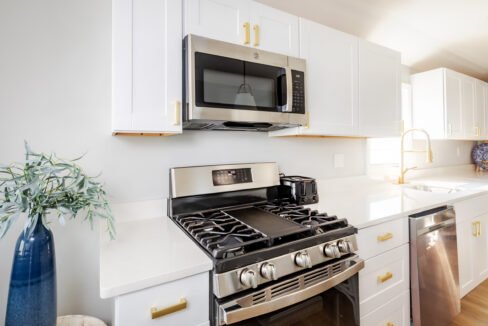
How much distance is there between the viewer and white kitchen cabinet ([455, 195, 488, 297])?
190cm

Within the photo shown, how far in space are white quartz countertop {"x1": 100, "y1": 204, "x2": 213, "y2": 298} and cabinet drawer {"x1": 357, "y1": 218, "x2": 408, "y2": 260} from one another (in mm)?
836

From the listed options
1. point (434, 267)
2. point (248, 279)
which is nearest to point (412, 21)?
point (434, 267)

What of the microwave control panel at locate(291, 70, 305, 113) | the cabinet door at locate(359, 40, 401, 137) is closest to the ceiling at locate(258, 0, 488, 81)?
the cabinet door at locate(359, 40, 401, 137)

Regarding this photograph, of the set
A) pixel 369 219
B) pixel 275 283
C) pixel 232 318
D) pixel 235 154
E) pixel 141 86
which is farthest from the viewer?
pixel 235 154

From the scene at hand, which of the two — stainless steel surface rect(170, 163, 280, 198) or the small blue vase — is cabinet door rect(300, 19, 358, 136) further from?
the small blue vase

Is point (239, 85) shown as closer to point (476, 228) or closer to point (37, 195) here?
point (37, 195)

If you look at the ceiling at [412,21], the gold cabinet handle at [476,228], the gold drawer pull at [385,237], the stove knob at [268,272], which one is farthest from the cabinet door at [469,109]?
the stove knob at [268,272]

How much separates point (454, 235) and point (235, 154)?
157 cm

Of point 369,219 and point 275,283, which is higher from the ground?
point 369,219

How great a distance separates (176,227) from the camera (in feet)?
3.88

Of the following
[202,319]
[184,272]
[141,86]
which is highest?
[141,86]

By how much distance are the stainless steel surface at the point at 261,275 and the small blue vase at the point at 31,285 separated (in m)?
0.56

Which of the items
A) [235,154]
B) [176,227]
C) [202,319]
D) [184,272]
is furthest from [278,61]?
[202,319]

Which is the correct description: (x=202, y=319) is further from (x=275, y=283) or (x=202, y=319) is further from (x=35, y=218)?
(x=35, y=218)
